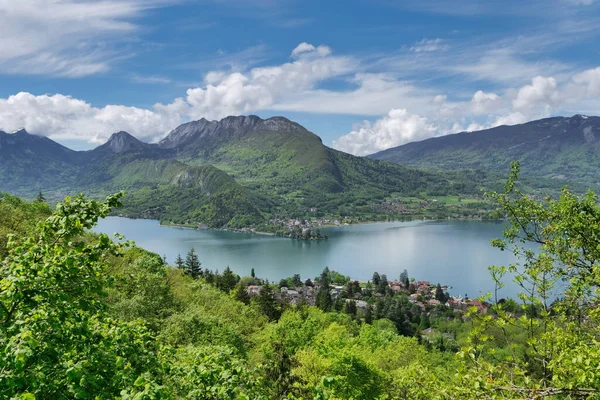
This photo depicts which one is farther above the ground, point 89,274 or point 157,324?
point 89,274

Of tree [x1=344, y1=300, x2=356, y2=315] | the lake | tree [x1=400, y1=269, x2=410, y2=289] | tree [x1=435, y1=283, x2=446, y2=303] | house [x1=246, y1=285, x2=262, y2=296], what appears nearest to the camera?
house [x1=246, y1=285, x2=262, y2=296]

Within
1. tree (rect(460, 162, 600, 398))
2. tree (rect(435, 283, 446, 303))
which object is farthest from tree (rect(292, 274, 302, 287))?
tree (rect(460, 162, 600, 398))

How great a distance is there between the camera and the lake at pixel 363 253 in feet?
333

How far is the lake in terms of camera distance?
101500 millimetres

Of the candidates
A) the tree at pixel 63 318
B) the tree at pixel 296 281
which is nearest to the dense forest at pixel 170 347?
the tree at pixel 63 318

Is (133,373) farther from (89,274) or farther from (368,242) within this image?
(368,242)

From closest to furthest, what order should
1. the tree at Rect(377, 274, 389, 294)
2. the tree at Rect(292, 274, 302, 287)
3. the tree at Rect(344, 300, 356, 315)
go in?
the tree at Rect(344, 300, 356, 315) → the tree at Rect(377, 274, 389, 294) → the tree at Rect(292, 274, 302, 287)

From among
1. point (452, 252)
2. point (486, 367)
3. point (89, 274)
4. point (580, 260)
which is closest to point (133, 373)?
point (89, 274)

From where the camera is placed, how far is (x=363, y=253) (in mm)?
128500

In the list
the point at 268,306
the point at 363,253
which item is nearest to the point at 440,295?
the point at 363,253

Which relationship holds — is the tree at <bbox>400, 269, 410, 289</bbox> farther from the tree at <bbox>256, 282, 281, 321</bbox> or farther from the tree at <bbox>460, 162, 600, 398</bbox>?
the tree at <bbox>460, 162, 600, 398</bbox>

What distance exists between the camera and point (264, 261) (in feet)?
383

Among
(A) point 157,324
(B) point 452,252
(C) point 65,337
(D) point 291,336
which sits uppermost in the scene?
(C) point 65,337

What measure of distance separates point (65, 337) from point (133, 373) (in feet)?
3.41
